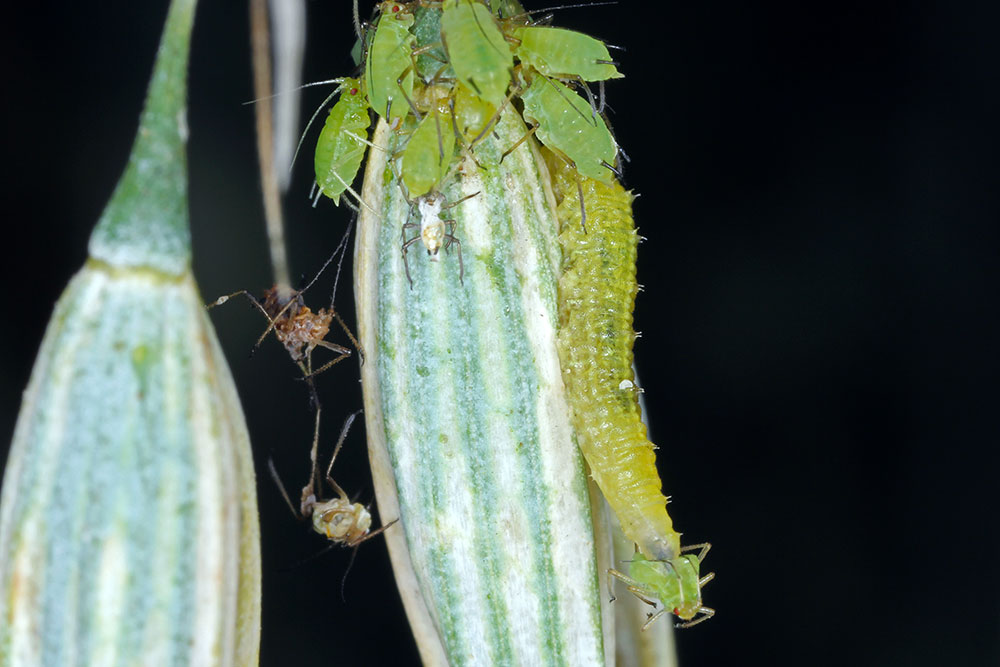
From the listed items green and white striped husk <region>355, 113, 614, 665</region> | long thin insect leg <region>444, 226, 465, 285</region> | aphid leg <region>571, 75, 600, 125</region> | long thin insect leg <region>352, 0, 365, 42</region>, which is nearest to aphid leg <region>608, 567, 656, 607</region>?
green and white striped husk <region>355, 113, 614, 665</region>

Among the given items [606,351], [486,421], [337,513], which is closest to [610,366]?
[606,351]

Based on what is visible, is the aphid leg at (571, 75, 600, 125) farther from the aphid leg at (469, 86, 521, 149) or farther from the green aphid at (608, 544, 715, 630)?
the green aphid at (608, 544, 715, 630)

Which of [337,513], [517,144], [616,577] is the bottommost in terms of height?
[337,513]

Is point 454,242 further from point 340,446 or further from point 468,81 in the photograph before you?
point 340,446

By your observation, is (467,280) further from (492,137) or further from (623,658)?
(623,658)

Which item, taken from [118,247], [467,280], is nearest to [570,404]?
[467,280]

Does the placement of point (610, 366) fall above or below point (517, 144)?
Result: below

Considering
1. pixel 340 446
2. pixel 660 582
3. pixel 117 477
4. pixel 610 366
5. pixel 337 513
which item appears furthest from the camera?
pixel 340 446
